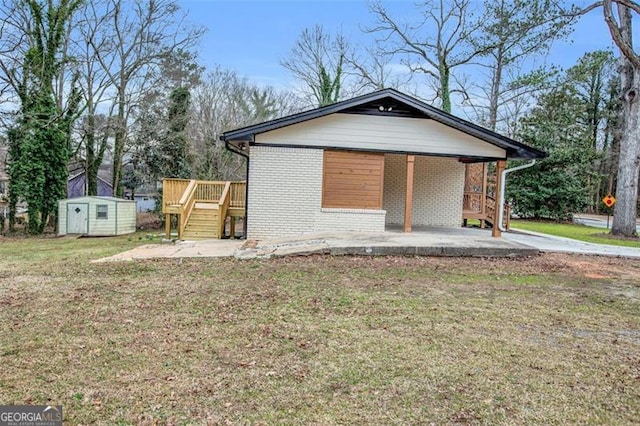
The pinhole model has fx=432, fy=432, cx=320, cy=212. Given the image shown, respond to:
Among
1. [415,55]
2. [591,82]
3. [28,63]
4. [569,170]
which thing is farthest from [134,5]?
[591,82]

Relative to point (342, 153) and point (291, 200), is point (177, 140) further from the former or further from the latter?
point (342, 153)

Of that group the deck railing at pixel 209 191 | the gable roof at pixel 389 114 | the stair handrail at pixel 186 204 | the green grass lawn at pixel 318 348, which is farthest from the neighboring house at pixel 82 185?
the green grass lawn at pixel 318 348

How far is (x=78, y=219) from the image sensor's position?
17062 mm

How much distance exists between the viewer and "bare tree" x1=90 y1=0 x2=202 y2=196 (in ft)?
64.4

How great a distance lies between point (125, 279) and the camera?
7.11 m

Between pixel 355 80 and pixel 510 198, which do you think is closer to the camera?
pixel 510 198

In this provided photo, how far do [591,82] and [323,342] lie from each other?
3989cm

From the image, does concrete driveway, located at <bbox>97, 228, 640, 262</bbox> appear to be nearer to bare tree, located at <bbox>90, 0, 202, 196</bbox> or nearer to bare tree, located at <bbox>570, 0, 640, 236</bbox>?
bare tree, located at <bbox>570, 0, 640, 236</bbox>

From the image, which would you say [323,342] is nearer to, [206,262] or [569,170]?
[206,262]

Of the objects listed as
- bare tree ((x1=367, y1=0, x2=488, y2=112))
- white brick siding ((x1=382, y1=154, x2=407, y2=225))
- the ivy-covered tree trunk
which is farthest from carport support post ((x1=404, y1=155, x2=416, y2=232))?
bare tree ((x1=367, y1=0, x2=488, y2=112))

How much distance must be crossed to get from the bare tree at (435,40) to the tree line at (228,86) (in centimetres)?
8

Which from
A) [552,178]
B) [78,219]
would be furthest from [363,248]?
[552,178]

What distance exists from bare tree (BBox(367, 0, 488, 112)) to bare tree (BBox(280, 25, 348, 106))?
10.4 feet

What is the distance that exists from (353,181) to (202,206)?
471cm
